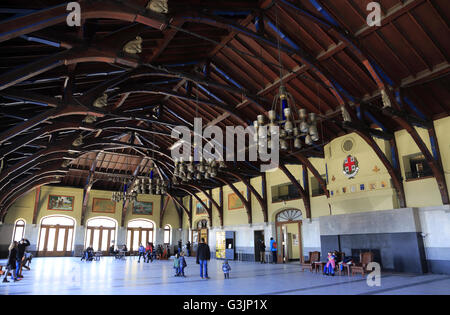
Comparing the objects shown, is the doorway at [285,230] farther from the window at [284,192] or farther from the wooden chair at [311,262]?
the wooden chair at [311,262]

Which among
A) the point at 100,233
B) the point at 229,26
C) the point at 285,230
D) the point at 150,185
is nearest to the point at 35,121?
the point at 229,26

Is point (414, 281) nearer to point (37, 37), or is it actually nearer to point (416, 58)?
point (416, 58)

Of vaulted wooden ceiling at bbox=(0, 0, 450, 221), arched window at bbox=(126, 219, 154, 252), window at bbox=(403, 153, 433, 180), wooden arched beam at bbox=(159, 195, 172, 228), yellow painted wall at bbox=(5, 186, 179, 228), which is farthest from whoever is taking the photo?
wooden arched beam at bbox=(159, 195, 172, 228)

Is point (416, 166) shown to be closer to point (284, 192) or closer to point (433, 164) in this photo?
point (433, 164)

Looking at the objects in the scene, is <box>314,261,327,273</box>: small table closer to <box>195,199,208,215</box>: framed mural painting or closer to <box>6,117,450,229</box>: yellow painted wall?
<box>6,117,450,229</box>: yellow painted wall

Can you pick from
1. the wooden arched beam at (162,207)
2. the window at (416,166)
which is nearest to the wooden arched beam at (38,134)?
the window at (416,166)

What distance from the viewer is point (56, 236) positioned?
80.8 feet

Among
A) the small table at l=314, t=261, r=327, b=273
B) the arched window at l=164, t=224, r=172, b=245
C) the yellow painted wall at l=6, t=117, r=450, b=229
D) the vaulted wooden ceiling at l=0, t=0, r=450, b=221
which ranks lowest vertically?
the small table at l=314, t=261, r=327, b=273

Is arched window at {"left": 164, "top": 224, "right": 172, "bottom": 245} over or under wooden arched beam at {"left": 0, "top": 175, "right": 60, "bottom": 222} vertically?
under

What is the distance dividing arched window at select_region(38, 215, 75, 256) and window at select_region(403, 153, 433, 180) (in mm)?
24690

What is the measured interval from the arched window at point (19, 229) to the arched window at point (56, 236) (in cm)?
125

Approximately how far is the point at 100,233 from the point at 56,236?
3371 mm

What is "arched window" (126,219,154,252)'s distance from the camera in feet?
90.0

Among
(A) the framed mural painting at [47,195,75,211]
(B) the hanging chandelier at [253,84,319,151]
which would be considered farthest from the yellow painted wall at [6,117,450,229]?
(A) the framed mural painting at [47,195,75,211]
